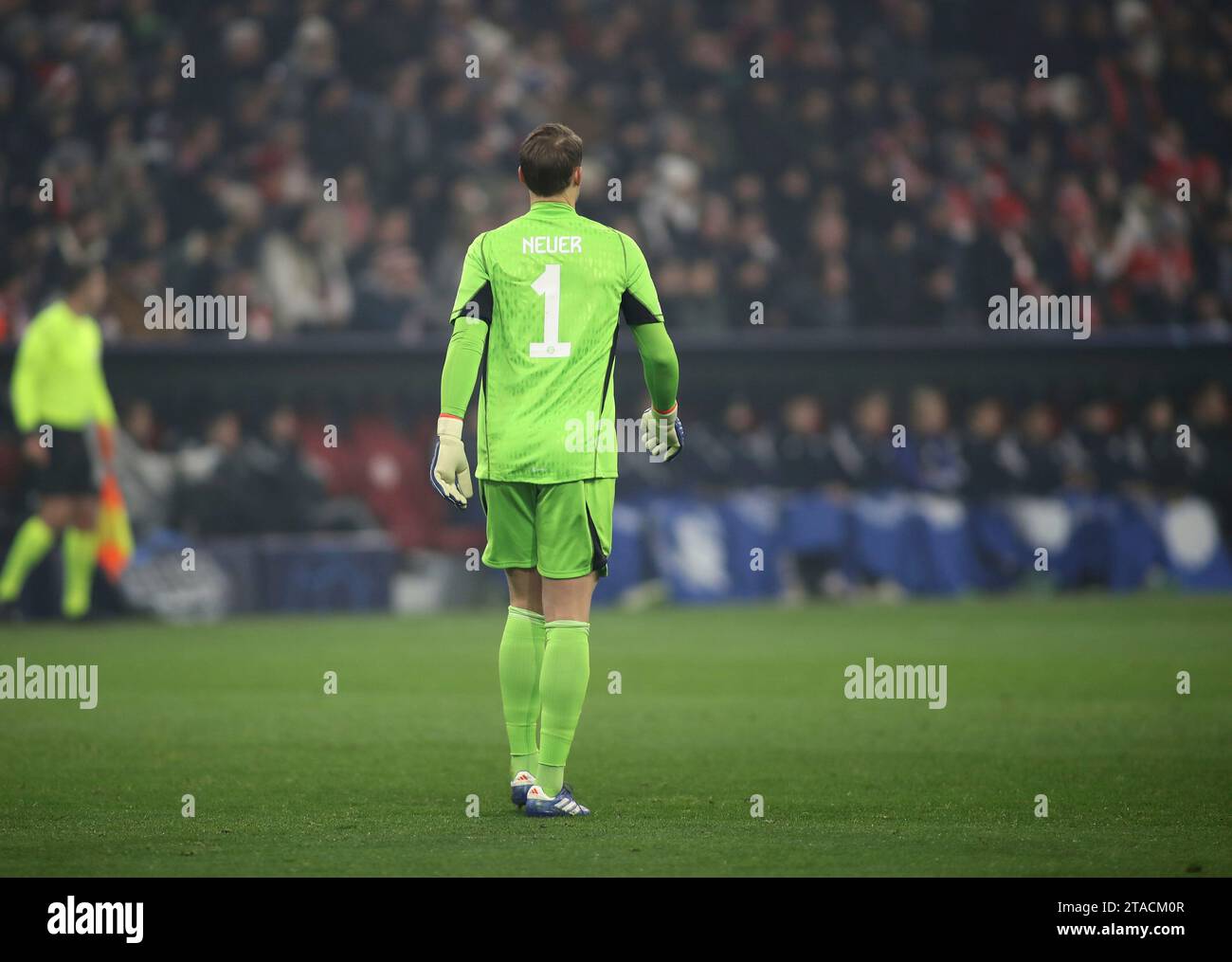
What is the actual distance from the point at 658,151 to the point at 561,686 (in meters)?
14.8

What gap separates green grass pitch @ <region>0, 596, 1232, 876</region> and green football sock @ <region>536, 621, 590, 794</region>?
0.27m

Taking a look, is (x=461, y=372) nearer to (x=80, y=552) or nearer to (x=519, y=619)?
(x=519, y=619)

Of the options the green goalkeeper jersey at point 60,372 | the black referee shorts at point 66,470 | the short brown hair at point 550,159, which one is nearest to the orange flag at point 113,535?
the black referee shorts at point 66,470

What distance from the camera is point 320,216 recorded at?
18703 mm

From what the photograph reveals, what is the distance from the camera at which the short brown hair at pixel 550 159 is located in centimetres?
643

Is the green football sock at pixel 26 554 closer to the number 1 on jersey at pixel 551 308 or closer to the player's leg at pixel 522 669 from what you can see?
the player's leg at pixel 522 669

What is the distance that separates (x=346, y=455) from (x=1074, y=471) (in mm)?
7007

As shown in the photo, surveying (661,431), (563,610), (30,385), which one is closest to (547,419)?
(661,431)

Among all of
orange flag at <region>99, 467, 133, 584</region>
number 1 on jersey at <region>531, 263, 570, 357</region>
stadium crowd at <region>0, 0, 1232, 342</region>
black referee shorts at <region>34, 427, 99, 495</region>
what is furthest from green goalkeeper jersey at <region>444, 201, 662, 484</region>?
stadium crowd at <region>0, 0, 1232, 342</region>

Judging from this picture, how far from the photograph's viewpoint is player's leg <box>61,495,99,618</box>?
14953 millimetres

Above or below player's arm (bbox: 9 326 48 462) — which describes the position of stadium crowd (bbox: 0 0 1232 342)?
above

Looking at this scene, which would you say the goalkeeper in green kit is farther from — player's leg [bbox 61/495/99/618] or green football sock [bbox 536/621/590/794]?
player's leg [bbox 61/495/99/618]

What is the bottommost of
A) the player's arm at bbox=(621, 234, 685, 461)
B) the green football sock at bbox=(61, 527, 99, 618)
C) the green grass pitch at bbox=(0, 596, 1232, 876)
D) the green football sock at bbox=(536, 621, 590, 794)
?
the green grass pitch at bbox=(0, 596, 1232, 876)
